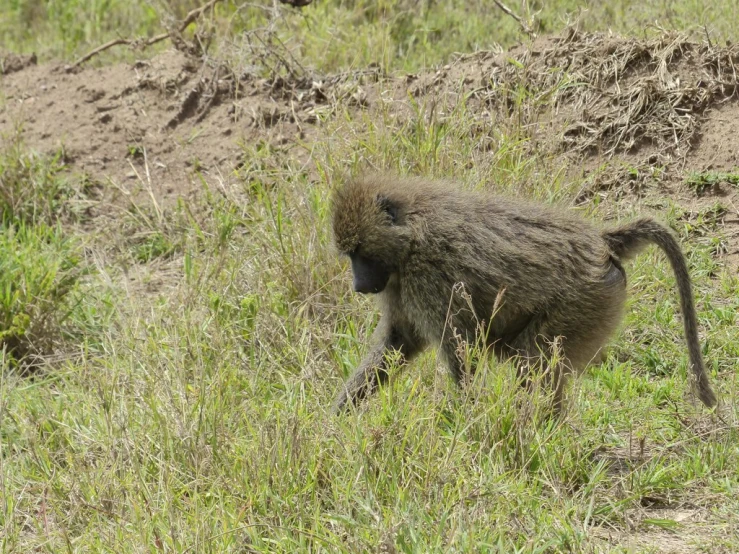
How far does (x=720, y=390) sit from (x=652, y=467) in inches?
29.0

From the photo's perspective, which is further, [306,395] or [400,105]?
[400,105]

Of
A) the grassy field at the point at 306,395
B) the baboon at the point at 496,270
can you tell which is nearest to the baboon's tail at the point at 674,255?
the baboon at the point at 496,270

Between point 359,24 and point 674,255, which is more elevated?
point 359,24

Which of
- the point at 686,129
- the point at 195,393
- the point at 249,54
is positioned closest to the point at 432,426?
the point at 195,393

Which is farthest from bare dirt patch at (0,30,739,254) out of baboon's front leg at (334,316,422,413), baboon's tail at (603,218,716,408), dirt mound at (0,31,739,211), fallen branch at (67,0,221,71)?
baboon's front leg at (334,316,422,413)

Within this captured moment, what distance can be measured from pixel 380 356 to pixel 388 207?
62 centimetres

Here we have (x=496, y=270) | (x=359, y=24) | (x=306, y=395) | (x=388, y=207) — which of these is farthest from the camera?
(x=359, y=24)

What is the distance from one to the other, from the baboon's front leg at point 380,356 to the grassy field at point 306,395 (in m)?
0.09

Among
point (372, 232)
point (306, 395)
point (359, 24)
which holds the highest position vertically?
point (359, 24)

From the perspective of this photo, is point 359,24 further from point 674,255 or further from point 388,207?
point 674,255

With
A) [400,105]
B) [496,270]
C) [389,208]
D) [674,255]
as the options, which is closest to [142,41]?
[400,105]

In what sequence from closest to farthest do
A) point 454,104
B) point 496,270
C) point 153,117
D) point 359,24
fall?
point 496,270 < point 454,104 < point 153,117 < point 359,24

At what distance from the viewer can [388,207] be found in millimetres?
4137

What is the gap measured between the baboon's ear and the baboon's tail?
828 mm
